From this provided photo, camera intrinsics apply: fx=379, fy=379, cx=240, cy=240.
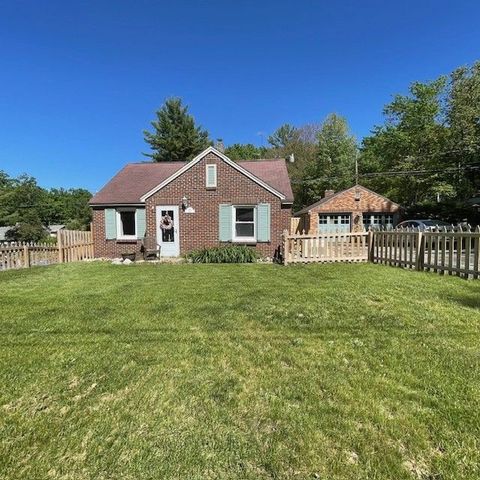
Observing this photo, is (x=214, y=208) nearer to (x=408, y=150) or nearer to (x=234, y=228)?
(x=234, y=228)

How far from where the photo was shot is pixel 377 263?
41.8ft

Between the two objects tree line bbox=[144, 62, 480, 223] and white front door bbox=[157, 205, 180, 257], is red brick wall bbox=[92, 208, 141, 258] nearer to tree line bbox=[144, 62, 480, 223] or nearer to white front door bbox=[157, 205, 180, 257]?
white front door bbox=[157, 205, 180, 257]

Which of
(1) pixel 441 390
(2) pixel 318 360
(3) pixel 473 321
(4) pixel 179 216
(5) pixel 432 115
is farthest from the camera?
(5) pixel 432 115

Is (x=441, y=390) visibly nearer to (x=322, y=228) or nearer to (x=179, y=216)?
(x=179, y=216)

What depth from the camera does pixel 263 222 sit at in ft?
54.5

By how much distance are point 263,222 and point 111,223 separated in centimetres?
728

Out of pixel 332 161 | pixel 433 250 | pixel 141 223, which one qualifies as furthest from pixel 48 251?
pixel 332 161

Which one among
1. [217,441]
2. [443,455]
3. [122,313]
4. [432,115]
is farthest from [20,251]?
[432,115]

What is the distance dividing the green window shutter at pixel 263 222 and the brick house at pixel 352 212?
448 inches

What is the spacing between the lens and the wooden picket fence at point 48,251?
12891 mm

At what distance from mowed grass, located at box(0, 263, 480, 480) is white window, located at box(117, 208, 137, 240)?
1158 centimetres

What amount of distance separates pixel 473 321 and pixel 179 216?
13.3m

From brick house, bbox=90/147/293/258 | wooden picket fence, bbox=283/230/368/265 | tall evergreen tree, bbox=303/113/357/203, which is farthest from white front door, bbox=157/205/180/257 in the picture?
tall evergreen tree, bbox=303/113/357/203

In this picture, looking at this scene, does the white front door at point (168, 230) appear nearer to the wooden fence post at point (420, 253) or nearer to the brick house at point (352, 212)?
the wooden fence post at point (420, 253)
